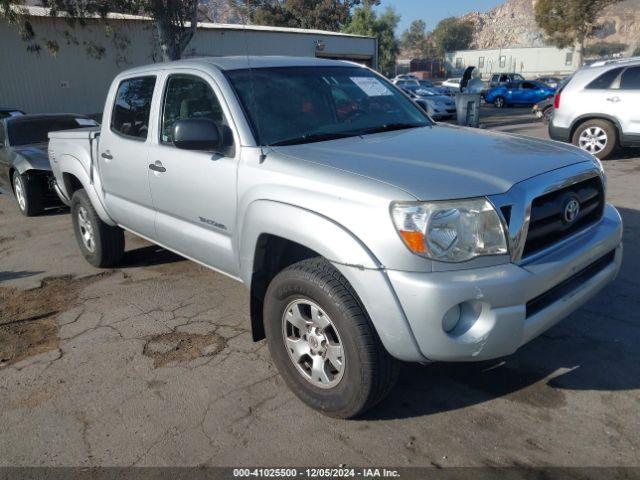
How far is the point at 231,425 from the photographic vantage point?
9.66 ft

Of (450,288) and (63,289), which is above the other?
(450,288)

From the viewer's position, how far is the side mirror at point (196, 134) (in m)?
3.20

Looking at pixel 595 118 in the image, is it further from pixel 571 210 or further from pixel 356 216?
pixel 356 216

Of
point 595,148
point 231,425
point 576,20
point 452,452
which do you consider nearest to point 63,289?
point 231,425

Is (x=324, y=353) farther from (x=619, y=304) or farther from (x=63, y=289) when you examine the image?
(x=63, y=289)

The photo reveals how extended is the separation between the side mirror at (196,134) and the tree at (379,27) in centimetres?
5108

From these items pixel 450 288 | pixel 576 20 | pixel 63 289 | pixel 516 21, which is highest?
pixel 516 21

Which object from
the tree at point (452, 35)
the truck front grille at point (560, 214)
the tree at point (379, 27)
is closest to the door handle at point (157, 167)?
the truck front grille at point (560, 214)

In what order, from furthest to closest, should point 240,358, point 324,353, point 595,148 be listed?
point 595,148, point 240,358, point 324,353

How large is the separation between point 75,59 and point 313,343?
20098mm

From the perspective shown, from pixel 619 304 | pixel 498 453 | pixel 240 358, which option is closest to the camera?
pixel 498 453

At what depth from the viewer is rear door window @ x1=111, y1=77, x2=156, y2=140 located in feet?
14.0

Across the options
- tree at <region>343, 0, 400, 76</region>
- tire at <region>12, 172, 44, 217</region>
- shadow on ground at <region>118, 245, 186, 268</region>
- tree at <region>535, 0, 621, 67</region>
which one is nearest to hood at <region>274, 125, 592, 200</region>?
shadow on ground at <region>118, 245, 186, 268</region>

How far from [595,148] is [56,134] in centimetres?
891
